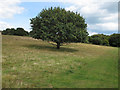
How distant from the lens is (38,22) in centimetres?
3309

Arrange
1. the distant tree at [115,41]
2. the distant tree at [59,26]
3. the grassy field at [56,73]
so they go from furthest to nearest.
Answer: the distant tree at [115,41]
the distant tree at [59,26]
the grassy field at [56,73]

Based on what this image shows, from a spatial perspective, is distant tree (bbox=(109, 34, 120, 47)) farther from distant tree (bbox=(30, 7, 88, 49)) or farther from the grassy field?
the grassy field

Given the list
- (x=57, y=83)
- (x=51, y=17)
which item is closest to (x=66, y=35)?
(x=51, y=17)

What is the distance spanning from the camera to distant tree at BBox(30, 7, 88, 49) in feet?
94.9

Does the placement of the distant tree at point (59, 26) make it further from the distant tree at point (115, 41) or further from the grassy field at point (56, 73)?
the distant tree at point (115, 41)

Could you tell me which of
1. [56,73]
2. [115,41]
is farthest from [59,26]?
[115,41]

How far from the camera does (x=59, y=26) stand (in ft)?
93.5

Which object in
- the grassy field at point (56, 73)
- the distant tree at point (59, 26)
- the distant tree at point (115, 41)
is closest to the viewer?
the grassy field at point (56, 73)

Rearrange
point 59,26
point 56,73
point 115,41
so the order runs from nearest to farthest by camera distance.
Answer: point 56,73
point 59,26
point 115,41

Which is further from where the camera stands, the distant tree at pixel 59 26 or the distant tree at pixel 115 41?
the distant tree at pixel 115 41

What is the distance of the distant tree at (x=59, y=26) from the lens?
2892 cm

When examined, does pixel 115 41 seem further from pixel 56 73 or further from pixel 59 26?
pixel 56 73

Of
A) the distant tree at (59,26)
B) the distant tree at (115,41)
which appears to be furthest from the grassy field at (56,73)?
the distant tree at (115,41)

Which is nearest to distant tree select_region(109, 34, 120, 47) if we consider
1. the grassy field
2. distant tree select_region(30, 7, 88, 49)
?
distant tree select_region(30, 7, 88, 49)
